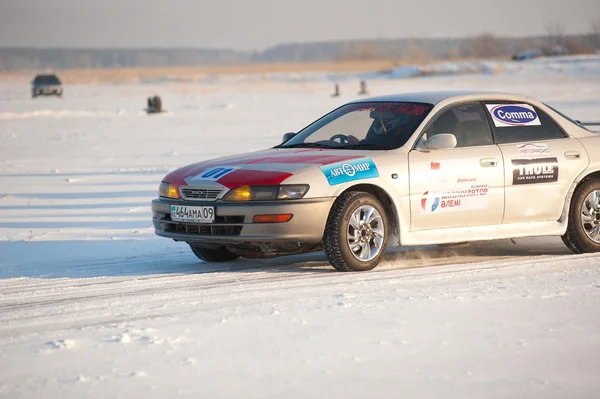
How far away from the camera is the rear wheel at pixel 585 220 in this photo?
9.79 m

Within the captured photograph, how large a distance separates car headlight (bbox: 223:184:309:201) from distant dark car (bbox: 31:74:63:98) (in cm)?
5120

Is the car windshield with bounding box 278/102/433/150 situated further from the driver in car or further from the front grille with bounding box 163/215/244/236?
the front grille with bounding box 163/215/244/236

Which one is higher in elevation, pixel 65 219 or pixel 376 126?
pixel 376 126

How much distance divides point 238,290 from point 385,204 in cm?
167

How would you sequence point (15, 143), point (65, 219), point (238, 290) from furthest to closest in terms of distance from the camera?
point (15, 143), point (65, 219), point (238, 290)

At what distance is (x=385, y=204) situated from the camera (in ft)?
29.3

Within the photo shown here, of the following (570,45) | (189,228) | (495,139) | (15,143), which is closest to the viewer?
(189,228)

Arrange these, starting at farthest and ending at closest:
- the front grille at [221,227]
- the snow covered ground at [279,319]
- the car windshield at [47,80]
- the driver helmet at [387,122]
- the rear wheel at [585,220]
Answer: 1. the car windshield at [47,80]
2. the rear wheel at [585,220]
3. the driver helmet at [387,122]
4. the front grille at [221,227]
5. the snow covered ground at [279,319]

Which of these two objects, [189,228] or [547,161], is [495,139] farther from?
[189,228]

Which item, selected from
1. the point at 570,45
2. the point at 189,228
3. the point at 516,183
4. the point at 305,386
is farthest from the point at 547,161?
the point at 570,45

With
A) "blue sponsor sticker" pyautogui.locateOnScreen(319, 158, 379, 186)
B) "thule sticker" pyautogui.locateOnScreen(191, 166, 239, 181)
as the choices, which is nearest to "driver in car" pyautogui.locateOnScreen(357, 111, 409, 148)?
"blue sponsor sticker" pyautogui.locateOnScreen(319, 158, 379, 186)

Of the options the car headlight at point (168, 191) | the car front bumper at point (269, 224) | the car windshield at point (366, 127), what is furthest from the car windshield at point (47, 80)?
the car front bumper at point (269, 224)

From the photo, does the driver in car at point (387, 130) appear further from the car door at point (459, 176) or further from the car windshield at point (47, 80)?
the car windshield at point (47, 80)

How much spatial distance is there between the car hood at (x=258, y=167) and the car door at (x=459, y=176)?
0.50 meters
